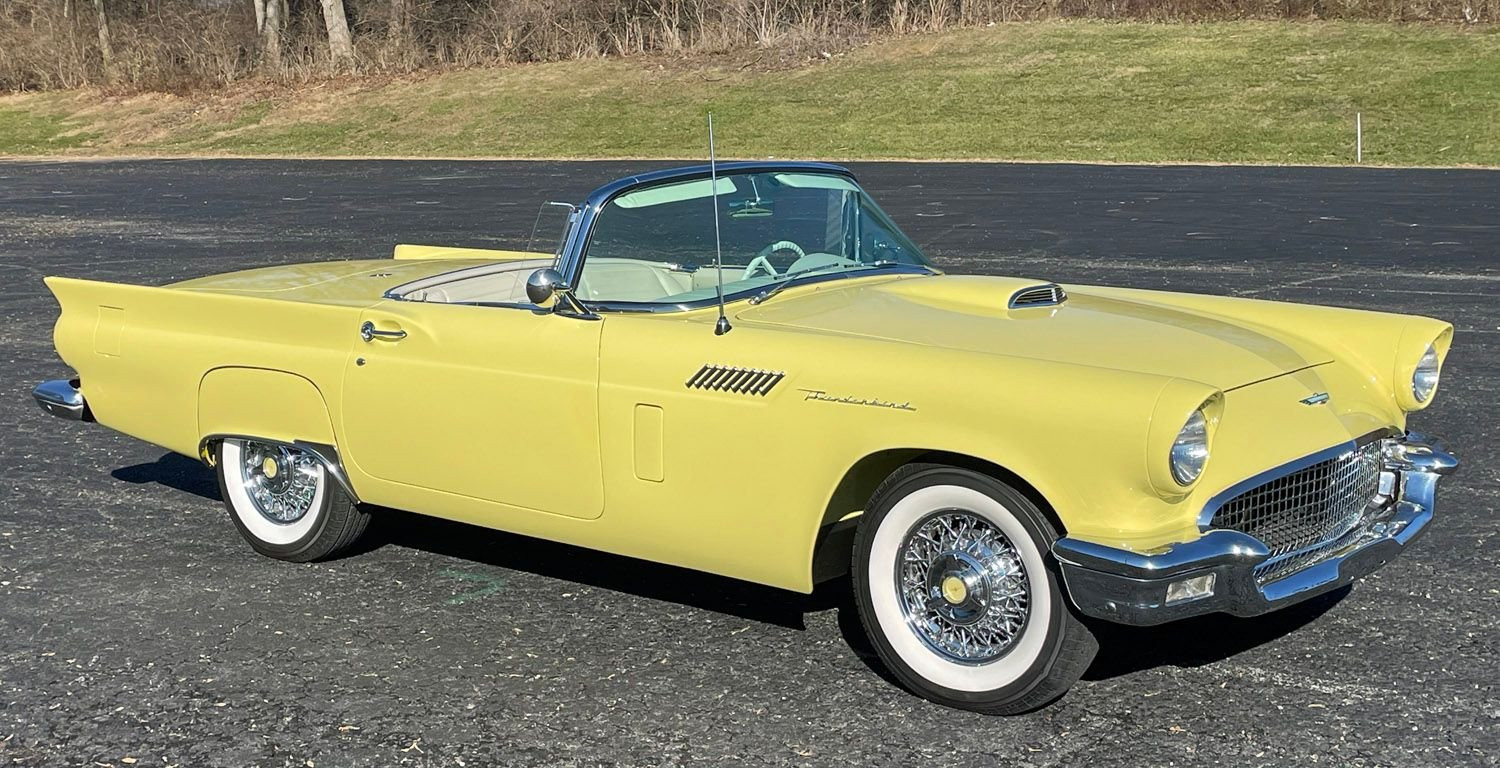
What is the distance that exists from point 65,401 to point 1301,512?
4.60 m

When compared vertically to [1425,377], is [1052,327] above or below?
above

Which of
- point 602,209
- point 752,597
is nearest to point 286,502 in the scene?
point 602,209

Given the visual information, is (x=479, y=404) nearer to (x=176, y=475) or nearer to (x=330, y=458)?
(x=330, y=458)

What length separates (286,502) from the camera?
5812mm

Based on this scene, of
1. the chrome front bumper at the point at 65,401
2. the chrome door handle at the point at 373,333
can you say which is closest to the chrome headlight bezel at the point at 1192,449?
the chrome door handle at the point at 373,333

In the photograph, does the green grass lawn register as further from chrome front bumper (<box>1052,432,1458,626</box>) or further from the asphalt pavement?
chrome front bumper (<box>1052,432,1458,626</box>)

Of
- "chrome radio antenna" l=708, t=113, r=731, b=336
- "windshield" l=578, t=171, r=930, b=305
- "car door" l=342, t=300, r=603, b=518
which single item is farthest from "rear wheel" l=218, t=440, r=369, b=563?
"chrome radio antenna" l=708, t=113, r=731, b=336

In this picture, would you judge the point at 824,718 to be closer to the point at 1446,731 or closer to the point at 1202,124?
the point at 1446,731

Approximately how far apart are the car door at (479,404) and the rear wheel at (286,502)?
33 cm

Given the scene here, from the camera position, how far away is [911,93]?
35.0 meters

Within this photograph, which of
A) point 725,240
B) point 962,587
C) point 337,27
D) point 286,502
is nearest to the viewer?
point 962,587

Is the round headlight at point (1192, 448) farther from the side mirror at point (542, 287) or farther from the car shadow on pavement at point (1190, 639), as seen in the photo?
the side mirror at point (542, 287)

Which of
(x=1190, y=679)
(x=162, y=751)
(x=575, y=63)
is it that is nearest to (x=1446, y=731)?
(x=1190, y=679)

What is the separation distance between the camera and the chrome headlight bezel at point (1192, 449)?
3922 mm
